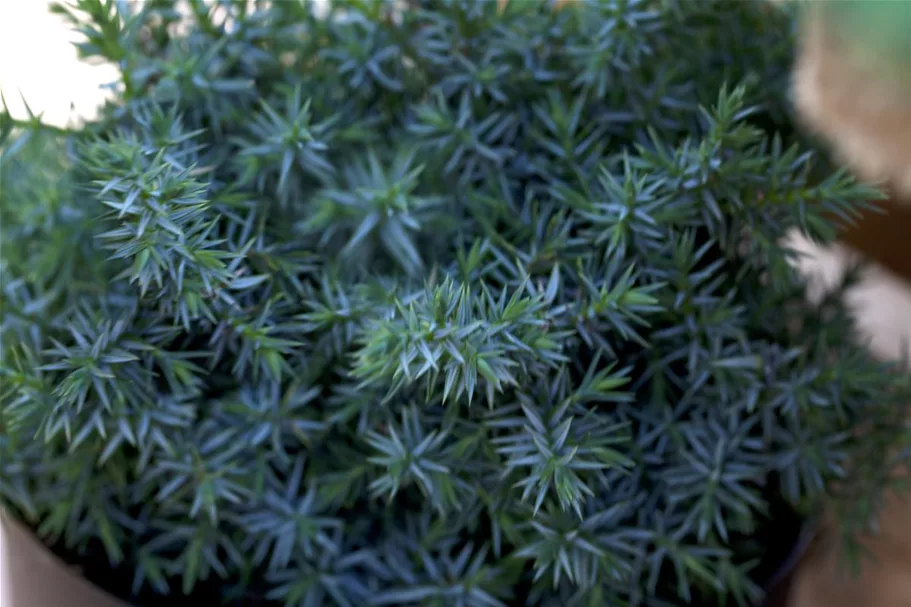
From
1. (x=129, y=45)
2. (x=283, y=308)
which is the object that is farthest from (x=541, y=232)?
(x=129, y=45)

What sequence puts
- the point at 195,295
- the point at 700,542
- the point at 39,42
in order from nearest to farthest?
the point at 195,295 → the point at 700,542 → the point at 39,42

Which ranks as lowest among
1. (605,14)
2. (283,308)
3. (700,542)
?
(700,542)

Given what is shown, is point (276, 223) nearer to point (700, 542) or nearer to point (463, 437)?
point (463, 437)

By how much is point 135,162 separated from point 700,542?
1.36ft

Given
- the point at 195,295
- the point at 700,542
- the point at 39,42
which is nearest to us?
the point at 195,295

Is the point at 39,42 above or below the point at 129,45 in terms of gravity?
below

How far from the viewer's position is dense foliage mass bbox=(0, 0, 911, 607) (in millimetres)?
507

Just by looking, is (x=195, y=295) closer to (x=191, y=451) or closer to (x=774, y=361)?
(x=191, y=451)

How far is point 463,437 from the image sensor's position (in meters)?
0.53

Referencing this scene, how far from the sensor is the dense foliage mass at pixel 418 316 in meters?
0.51

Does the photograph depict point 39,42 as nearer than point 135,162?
No

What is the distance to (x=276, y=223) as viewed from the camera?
1.90 ft

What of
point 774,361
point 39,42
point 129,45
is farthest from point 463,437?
point 39,42

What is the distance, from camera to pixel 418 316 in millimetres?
476
